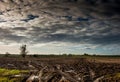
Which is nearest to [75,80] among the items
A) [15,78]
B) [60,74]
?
[60,74]

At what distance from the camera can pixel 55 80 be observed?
5074 millimetres

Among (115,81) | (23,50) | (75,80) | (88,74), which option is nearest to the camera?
(75,80)

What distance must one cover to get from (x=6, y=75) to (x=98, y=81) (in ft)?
7.34

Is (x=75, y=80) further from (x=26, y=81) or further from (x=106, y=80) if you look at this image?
(x=26, y=81)

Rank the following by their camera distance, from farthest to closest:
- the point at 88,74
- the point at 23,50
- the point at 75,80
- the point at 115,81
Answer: the point at 23,50
the point at 88,74
the point at 115,81
the point at 75,80

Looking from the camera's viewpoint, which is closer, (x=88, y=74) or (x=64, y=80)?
(x=64, y=80)

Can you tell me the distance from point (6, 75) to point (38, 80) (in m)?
0.99

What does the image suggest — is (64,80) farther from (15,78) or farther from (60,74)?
(15,78)

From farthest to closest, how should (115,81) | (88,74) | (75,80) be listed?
(88,74), (115,81), (75,80)

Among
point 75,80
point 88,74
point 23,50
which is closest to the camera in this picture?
point 75,80

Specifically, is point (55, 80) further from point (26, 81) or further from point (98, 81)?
point (98, 81)

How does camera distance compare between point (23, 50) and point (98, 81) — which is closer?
point (98, 81)

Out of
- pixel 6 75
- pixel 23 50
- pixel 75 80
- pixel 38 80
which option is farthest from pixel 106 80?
pixel 23 50

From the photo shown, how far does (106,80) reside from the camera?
196 inches
